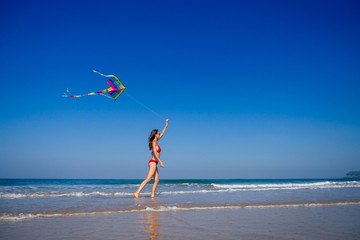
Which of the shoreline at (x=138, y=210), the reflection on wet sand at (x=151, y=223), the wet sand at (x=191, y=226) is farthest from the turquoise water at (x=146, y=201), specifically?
the wet sand at (x=191, y=226)

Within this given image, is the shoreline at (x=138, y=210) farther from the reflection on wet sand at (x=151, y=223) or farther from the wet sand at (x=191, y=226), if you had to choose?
the reflection on wet sand at (x=151, y=223)

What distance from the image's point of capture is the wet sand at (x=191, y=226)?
3.93 metres

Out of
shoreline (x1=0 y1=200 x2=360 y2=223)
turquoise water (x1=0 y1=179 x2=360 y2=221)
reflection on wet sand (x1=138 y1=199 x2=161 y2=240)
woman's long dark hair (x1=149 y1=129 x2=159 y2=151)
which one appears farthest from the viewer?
woman's long dark hair (x1=149 y1=129 x2=159 y2=151)

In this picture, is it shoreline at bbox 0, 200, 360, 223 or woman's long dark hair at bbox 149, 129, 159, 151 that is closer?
shoreline at bbox 0, 200, 360, 223

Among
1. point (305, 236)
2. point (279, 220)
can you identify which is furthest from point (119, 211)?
point (305, 236)

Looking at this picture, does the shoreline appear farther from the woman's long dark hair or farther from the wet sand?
the woman's long dark hair

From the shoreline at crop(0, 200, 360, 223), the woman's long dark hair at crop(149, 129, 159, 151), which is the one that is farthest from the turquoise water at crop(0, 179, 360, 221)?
the woman's long dark hair at crop(149, 129, 159, 151)

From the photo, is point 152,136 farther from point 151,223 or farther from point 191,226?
point 191,226

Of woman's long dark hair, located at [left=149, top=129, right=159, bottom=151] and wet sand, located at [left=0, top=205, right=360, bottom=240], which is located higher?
woman's long dark hair, located at [left=149, top=129, right=159, bottom=151]

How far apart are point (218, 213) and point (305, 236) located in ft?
7.60

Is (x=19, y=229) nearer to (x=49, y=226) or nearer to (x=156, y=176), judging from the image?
(x=49, y=226)

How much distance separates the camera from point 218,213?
600 centimetres

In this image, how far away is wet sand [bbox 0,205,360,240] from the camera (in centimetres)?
393

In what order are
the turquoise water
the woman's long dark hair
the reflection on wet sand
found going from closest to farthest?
the reflection on wet sand → the turquoise water → the woman's long dark hair
